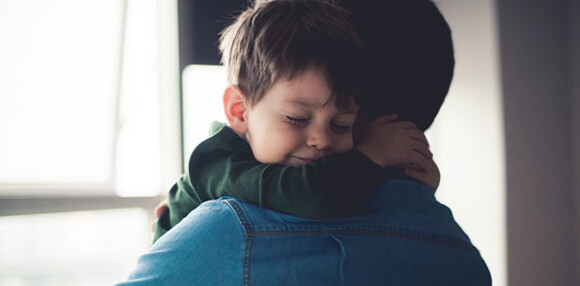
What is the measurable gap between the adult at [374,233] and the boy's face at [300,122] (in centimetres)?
9

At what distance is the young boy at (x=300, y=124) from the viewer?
0.80 meters

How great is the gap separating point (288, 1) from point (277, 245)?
540 mm

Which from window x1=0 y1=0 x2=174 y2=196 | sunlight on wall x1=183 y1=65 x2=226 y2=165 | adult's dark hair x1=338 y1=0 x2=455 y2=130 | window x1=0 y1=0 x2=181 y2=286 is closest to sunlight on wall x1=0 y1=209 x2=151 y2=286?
window x1=0 y1=0 x2=181 y2=286

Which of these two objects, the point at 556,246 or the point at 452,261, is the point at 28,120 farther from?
the point at 556,246

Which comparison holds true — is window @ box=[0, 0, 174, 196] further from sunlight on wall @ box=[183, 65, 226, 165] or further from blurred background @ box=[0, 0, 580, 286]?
sunlight on wall @ box=[183, 65, 226, 165]

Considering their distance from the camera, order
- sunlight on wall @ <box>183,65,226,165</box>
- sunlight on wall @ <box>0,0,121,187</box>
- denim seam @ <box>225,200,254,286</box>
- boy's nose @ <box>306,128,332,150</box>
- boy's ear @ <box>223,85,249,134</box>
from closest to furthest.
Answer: denim seam @ <box>225,200,254,286</box>, boy's nose @ <box>306,128,332,150</box>, boy's ear @ <box>223,85,249,134</box>, sunlight on wall @ <box>0,0,121,187</box>, sunlight on wall @ <box>183,65,226,165</box>

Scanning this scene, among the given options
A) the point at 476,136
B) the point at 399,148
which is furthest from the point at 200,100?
the point at 399,148

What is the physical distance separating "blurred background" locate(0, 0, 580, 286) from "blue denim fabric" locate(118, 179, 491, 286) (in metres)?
1.73

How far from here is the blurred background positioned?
87.8 inches

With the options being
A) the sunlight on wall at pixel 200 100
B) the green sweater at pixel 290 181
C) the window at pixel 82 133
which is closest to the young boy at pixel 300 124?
the green sweater at pixel 290 181

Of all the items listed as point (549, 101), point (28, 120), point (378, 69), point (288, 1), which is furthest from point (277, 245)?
point (549, 101)

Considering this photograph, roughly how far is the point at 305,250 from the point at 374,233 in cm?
13

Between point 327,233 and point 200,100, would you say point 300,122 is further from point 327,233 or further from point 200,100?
point 200,100

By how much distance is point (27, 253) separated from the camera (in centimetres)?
225
